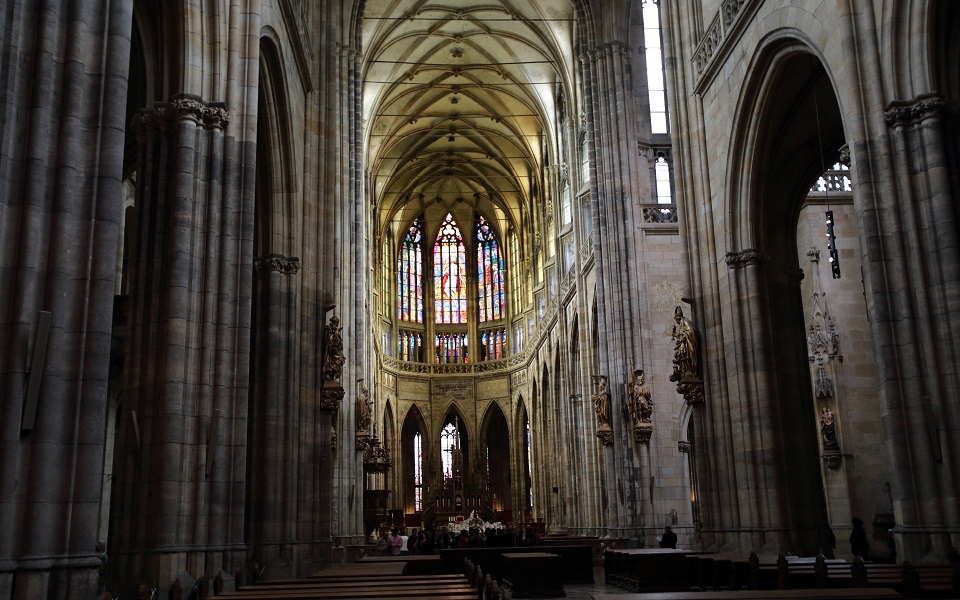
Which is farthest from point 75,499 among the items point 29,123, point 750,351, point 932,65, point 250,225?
point 750,351

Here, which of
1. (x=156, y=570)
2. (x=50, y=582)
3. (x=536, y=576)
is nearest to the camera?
(x=50, y=582)

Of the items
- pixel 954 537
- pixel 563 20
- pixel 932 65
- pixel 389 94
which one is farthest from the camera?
pixel 389 94

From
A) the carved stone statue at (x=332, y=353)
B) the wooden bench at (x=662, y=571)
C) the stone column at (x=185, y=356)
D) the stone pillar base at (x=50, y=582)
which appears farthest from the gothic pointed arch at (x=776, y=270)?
the stone pillar base at (x=50, y=582)

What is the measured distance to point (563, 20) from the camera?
33.3 meters

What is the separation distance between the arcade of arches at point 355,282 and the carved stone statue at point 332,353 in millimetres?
63

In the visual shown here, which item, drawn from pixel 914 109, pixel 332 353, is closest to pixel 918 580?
pixel 914 109

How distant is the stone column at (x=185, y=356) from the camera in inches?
432

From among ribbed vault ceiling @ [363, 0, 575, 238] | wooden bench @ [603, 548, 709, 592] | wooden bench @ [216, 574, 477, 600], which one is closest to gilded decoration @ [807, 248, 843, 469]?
wooden bench @ [603, 548, 709, 592]

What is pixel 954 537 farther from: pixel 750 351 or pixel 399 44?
pixel 399 44

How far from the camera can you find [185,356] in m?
11.5

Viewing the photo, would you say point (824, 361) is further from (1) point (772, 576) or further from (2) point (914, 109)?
(2) point (914, 109)

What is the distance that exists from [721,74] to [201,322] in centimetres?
1076

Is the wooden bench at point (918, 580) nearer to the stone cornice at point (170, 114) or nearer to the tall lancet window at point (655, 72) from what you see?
the stone cornice at point (170, 114)

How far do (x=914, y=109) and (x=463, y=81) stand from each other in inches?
1239
